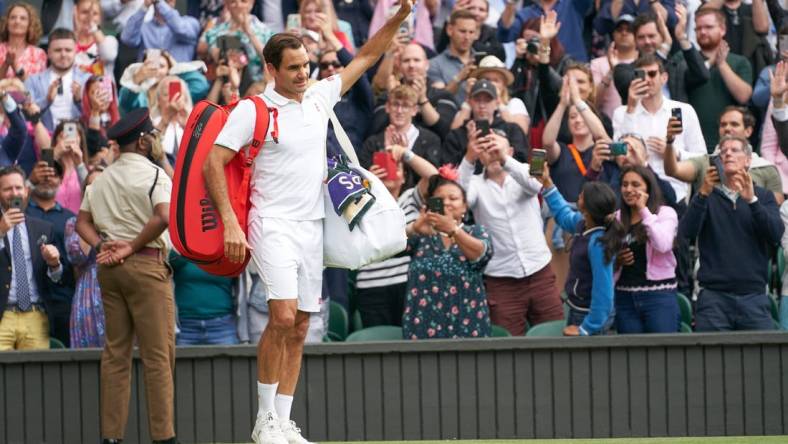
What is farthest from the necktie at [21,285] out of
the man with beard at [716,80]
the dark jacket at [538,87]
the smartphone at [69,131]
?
the man with beard at [716,80]

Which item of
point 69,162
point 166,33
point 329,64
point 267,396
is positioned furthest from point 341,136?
point 166,33

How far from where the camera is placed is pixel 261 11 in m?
14.7

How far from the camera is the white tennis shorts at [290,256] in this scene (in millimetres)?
7109

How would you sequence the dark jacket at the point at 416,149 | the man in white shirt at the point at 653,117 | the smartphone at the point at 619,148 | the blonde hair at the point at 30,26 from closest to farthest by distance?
1. the smartphone at the point at 619,148
2. the man in white shirt at the point at 653,117
3. the dark jacket at the point at 416,149
4. the blonde hair at the point at 30,26

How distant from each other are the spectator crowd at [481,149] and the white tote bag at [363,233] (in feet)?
7.64

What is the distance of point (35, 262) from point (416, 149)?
3.09 metres

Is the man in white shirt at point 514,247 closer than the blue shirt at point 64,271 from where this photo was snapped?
Yes

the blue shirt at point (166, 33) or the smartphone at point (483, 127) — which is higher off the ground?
the blue shirt at point (166, 33)

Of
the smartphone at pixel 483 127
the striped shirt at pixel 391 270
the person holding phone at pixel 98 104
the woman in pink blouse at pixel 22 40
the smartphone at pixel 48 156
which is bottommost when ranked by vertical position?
the striped shirt at pixel 391 270

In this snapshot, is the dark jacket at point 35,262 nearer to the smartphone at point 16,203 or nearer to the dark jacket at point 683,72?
the smartphone at point 16,203

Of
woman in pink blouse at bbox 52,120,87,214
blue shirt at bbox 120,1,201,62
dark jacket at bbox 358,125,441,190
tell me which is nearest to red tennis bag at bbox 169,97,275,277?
dark jacket at bbox 358,125,441,190

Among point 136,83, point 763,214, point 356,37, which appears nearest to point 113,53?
point 136,83

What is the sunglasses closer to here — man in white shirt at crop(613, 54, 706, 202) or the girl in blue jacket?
man in white shirt at crop(613, 54, 706, 202)

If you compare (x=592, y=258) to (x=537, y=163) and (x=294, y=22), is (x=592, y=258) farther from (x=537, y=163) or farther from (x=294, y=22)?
(x=294, y=22)
